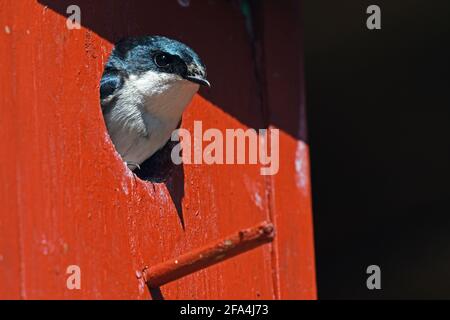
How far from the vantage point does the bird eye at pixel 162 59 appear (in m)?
2.30

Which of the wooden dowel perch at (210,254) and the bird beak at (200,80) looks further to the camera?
the bird beak at (200,80)

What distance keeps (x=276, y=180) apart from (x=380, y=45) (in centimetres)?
56

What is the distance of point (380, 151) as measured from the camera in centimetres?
310

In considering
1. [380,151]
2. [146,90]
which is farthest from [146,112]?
[380,151]

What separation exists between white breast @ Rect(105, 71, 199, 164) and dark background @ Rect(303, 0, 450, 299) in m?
0.51

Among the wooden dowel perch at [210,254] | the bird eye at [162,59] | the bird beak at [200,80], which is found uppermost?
the bird eye at [162,59]

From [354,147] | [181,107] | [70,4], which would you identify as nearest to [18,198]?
[70,4]

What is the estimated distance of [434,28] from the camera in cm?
271

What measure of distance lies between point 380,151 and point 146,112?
0.97 meters

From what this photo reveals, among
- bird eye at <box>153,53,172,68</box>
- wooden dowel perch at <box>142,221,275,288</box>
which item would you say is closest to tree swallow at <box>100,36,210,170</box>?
bird eye at <box>153,53,172,68</box>

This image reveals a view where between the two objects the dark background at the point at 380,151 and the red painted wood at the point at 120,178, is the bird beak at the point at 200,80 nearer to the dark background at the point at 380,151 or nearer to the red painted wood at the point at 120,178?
the red painted wood at the point at 120,178

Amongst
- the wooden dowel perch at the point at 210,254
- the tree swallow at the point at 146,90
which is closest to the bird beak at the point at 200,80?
the tree swallow at the point at 146,90

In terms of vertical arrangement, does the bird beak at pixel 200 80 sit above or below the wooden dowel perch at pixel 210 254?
above

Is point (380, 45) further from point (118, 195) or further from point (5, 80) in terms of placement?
point (5, 80)
